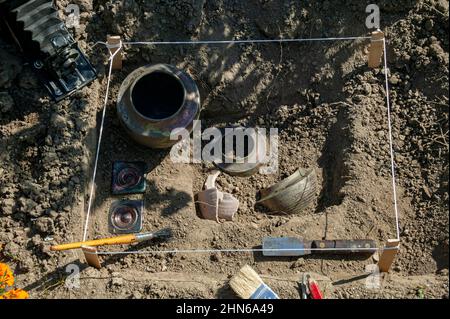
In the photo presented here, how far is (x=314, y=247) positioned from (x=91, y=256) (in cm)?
186

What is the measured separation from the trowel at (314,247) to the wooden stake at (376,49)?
1.85 metres

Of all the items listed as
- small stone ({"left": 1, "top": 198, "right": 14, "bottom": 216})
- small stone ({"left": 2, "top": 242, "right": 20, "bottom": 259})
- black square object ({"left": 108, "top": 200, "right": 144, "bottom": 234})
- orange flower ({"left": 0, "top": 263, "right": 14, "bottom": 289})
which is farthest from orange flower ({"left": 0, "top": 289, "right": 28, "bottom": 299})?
black square object ({"left": 108, "top": 200, "right": 144, "bottom": 234})

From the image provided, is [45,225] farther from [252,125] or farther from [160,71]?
[252,125]

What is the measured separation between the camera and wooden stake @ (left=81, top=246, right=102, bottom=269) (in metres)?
5.04

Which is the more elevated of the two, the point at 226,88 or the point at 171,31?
the point at 171,31

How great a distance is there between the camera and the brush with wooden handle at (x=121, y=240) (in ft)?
16.4

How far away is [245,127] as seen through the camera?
20.8 ft

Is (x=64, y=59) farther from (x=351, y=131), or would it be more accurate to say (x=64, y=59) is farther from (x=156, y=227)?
(x=351, y=131)

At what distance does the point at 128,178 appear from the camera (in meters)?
5.94

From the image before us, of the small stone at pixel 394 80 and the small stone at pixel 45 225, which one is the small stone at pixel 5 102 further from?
the small stone at pixel 394 80

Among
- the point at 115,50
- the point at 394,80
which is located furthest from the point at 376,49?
the point at 115,50

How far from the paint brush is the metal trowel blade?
0.93 ft
